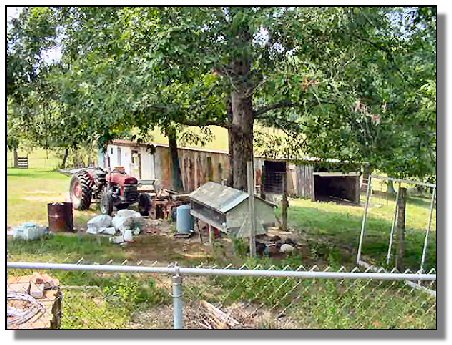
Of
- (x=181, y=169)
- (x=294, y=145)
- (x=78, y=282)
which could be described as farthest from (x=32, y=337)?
(x=294, y=145)

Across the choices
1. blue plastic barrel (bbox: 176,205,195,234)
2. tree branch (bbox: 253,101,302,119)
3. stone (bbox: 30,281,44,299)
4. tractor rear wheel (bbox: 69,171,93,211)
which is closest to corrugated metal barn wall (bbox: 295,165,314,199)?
tree branch (bbox: 253,101,302,119)

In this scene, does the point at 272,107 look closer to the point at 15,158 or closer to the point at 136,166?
the point at 136,166

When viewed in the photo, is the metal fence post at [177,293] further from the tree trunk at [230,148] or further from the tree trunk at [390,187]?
the tree trunk at [390,187]

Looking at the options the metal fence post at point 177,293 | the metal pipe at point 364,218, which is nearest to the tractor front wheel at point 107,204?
the metal fence post at point 177,293

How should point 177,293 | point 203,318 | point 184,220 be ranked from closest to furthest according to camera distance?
point 177,293 < point 203,318 < point 184,220

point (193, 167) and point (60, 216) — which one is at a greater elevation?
point (193, 167)

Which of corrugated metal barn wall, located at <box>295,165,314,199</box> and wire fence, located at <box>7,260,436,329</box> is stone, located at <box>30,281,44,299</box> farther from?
corrugated metal barn wall, located at <box>295,165,314,199</box>

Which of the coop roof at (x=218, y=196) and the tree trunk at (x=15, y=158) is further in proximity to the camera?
the coop roof at (x=218, y=196)

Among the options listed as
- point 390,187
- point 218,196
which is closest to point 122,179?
point 218,196
